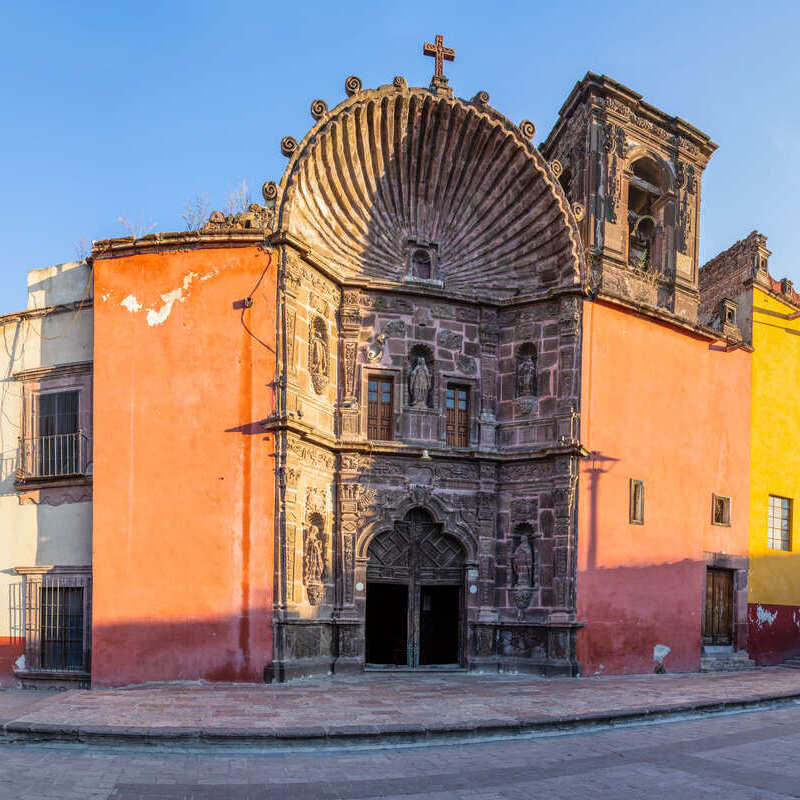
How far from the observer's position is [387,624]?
53.5 feet

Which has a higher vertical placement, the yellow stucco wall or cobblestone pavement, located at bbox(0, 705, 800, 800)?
the yellow stucco wall

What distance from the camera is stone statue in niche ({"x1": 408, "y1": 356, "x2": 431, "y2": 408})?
16.7 meters

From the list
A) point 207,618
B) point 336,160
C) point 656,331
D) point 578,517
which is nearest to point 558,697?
point 578,517

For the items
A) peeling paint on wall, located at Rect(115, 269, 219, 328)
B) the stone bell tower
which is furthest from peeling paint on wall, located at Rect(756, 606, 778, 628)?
peeling paint on wall, located at Rect(115, 269, 219, 328)

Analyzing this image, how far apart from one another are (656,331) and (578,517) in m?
4.51

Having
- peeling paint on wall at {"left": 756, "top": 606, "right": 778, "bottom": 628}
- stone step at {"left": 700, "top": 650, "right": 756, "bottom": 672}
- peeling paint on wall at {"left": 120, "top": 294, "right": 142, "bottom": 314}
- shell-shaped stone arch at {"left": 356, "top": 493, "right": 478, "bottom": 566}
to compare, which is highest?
peeling paint on wall at {"left": 120, "top": 294, "right": 142, "bottom": 314}

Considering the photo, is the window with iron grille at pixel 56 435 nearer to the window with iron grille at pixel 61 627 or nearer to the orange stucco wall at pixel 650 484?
the window with iron grille at pixel 61 627

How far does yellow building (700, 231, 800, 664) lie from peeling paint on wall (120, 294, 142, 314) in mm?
12889

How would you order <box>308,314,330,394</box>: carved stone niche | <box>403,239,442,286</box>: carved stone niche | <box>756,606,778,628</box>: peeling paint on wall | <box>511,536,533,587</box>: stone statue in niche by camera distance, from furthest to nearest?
<box>756,606,778,628</box>: peeling paint on wall < <box>403,239,442,286</box>: carved stone niche < <box>511,536,533,587</box>: stone statue in niche < <box>308,314,330,394</box>: carved stone niche

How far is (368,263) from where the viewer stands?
55.3ft

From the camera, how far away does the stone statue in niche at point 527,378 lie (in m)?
17.0

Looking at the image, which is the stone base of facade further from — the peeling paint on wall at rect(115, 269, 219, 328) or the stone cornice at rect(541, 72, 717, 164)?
the stone cornice at rect(541, 72, 717, 164)

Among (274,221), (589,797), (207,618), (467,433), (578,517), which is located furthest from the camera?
(467,433)

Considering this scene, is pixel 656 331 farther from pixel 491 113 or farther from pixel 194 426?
pixel 194 426
